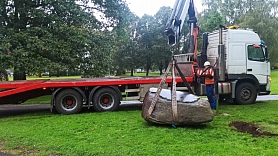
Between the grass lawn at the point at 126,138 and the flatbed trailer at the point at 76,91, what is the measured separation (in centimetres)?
112

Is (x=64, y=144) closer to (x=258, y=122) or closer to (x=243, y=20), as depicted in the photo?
(x=258, y=122)

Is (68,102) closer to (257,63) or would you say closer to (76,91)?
(76,91)

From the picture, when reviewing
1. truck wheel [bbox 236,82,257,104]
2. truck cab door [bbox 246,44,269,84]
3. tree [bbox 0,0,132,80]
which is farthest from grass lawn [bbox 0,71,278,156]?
tree [bbox 0,0,132,80]

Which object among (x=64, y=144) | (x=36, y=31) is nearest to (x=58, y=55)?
(x=36, y=31)

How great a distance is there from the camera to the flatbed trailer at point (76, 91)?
9711 mm

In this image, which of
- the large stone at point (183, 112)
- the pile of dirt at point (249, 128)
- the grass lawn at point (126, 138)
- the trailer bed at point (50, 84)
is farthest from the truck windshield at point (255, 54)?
the large stone at point (183, 112)

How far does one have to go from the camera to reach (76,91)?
10.1 meters

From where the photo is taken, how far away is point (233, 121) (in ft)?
27.2

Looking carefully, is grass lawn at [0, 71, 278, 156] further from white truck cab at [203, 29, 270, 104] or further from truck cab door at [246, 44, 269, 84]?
truck cab door at [246, 44, 269, 84]

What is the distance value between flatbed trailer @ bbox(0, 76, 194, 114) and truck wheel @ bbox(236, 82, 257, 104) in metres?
3.68

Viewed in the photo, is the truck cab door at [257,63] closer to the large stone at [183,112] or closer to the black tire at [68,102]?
the large stone at [183,112]

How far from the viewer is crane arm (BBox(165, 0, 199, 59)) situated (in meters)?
8.43

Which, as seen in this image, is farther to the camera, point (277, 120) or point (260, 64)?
point (260, 64)

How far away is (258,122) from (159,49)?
2833 cm
